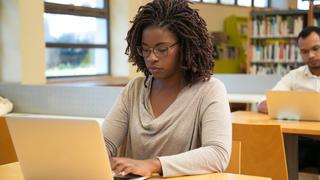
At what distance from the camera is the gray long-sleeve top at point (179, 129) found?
4.56ft

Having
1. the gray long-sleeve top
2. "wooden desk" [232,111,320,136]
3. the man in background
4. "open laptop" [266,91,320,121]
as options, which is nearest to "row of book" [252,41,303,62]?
the man in background

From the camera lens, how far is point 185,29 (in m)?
1.54

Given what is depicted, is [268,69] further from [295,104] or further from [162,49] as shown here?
[162,49]

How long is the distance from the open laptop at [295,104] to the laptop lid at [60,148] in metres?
1.77

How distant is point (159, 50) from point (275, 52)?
212 inches

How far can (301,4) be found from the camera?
6.23m

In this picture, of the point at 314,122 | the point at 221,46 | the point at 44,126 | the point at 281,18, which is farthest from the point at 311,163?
the point at 221,46

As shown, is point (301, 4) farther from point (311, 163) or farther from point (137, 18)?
point (137, 18)

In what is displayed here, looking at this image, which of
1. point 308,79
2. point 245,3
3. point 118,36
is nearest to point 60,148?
point 308,79

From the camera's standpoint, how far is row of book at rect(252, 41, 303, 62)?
253 inches

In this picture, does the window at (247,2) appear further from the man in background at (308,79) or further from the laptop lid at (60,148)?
the laptop lid at (60,148)

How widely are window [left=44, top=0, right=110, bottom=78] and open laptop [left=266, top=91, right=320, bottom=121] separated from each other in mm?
2996

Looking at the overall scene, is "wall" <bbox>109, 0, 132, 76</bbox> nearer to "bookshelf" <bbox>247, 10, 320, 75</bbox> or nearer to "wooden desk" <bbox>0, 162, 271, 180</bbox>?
"bookshelf" <bbox>247, 10, 320, 75</bbox>

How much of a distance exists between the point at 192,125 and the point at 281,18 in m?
5.24
